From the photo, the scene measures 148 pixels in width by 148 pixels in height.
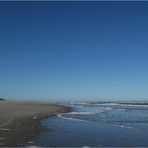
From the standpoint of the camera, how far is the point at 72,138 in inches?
690

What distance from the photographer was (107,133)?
65.6 feet

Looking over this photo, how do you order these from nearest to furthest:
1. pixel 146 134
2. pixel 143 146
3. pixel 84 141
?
pixel 143 146
pixel 84 141
pixel 146 134

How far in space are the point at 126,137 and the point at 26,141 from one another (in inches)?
248

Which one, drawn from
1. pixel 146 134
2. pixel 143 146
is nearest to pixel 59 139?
pixel 143 146

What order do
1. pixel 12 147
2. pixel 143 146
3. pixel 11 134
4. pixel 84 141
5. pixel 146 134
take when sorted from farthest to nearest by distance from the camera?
pixel 146 134 < pixel 11 134 < pixel 84 141 < pixel 143 146 < pixel 12 147

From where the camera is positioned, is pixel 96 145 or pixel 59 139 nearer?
pixel 96 145

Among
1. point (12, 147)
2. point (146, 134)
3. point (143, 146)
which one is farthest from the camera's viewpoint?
point (146, 134)

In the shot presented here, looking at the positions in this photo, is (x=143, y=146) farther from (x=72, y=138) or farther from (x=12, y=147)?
(x=12, y=147)

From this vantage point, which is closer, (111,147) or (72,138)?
(111,147)

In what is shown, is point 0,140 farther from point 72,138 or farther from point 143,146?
point 143,146

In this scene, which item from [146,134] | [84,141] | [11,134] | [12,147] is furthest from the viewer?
[146,134]

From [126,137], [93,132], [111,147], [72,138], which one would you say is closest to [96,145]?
[111,147]

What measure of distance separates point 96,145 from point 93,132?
4791mm

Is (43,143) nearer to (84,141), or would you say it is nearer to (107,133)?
(84,141)
